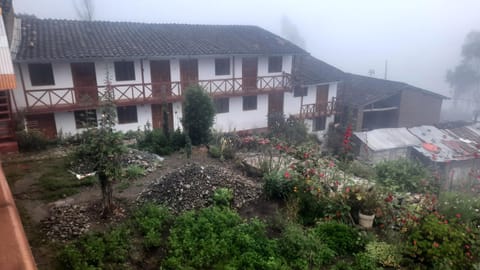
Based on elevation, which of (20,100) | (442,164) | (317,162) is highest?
(20,100)

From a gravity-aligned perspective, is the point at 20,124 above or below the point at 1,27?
below

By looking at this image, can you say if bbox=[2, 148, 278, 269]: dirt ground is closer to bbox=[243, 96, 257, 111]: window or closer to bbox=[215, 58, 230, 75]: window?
bbox=[215, 58, 230, 75]: window

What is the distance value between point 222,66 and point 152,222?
15.2m

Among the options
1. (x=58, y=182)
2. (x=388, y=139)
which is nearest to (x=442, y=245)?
(x=58, y=182)

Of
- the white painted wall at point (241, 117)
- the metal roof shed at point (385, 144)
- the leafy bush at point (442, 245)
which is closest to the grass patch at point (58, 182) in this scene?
the leafy bush at point (442, 245)

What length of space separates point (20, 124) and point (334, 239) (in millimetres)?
13815

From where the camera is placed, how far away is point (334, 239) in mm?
5738

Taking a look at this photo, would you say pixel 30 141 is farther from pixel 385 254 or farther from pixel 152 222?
pixel 385 254

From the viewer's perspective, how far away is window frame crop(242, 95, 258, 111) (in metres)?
20.8

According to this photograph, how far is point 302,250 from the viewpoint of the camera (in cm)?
533

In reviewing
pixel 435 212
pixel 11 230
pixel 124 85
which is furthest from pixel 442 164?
pixel 11 230

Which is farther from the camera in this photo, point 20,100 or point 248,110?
point 248,110

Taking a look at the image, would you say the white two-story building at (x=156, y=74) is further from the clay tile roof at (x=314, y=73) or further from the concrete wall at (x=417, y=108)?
the concrete wall at (x=417, y=108)

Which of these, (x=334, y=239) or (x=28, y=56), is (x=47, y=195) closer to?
(x=334, y=239)
